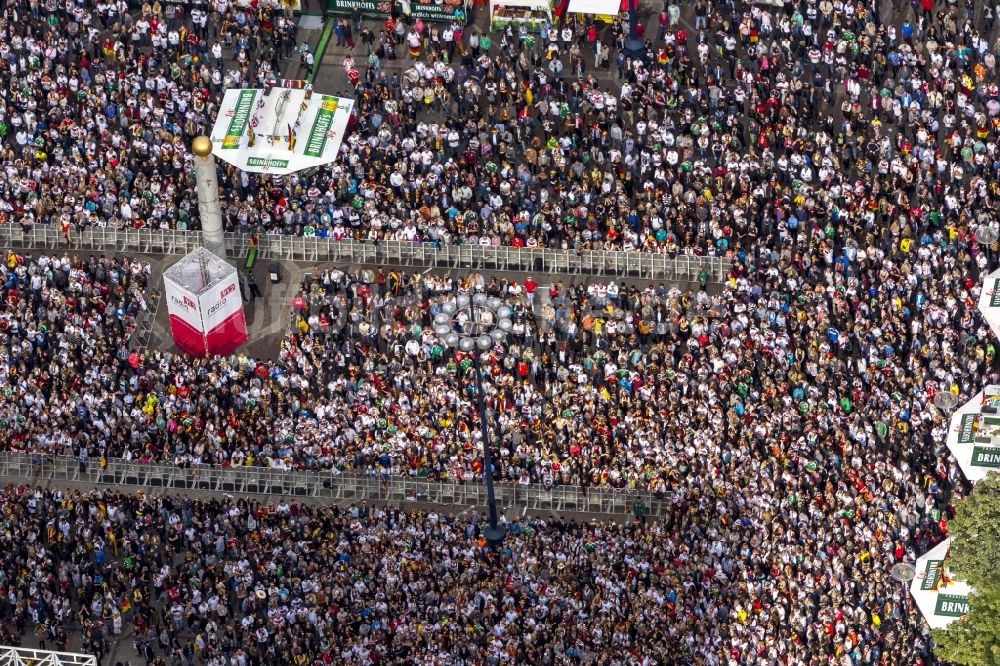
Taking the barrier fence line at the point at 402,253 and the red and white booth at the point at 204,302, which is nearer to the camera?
the red and white booth at the point at 204,302

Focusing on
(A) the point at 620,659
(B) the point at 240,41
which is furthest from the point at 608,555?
(B) the point at 240,41

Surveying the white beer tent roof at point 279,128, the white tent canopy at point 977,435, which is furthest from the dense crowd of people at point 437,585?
the white beer tent roof at point 279,128

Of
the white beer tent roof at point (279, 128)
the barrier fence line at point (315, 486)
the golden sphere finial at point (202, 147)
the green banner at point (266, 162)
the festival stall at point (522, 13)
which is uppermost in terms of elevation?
the festival stall at point (522, 13)

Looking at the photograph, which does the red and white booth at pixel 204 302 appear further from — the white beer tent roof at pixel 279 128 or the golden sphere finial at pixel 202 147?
the white beer tent roof at pixel 279 128

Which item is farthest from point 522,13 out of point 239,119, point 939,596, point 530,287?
point 939,596

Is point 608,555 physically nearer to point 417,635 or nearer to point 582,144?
point 417,635

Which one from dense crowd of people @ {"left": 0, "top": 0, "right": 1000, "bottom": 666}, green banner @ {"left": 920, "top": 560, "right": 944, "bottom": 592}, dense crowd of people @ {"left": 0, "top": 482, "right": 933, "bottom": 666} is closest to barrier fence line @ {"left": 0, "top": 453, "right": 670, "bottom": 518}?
dense crowd of people @ {"left": 0, "top": 0, "right": 1000, "bottom": 666}
